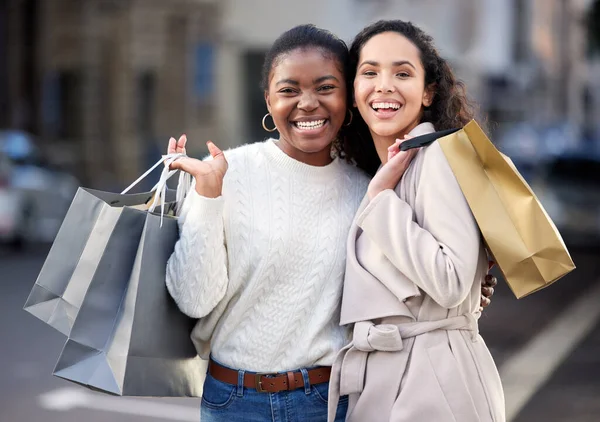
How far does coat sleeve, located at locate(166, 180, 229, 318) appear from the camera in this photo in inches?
105

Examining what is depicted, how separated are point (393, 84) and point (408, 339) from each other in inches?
28.6

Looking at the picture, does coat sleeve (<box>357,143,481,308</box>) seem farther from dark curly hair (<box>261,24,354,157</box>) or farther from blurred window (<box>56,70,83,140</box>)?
blurred window (<box>56,70,83,140</box>)

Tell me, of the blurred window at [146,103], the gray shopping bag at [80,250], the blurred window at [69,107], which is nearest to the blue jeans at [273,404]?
the gray shopping bag at [80,250]

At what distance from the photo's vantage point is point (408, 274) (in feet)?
8.30

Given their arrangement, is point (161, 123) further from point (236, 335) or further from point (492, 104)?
point (236, 335)

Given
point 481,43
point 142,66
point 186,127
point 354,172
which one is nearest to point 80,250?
point 354,172

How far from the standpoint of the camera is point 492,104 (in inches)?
1764

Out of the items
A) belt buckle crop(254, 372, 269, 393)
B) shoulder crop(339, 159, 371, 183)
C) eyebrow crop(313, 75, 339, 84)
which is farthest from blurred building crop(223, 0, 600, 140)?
belt buckle crop(254, 372, 269, 393)

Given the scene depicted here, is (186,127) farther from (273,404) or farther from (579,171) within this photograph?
(273,404)

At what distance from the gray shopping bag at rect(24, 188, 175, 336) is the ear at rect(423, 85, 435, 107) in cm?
90

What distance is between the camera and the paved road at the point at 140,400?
253 inches

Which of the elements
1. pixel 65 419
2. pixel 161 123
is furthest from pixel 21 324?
pixel 161 123

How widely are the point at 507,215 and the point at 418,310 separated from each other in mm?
363

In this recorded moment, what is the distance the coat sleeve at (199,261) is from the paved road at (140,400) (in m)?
3.87
